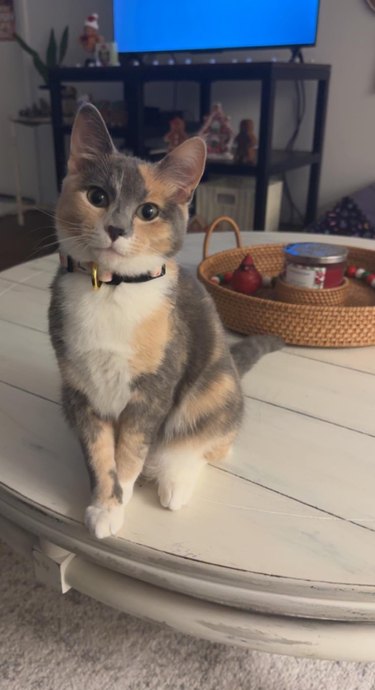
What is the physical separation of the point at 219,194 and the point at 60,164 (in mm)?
857

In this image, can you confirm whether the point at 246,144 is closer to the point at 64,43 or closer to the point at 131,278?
the point at 64,43

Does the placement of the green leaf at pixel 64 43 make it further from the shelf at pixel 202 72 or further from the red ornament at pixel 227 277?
the red ornament at pixel 227 277

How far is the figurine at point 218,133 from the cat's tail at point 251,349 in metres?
1.67

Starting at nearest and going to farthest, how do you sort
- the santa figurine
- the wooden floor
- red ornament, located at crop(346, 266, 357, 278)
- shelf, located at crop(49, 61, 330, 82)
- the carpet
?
the carpet < red ornament, located at crop(346, 266, 357, 278) < shelf, located at crop(49, 61, 330, 82) < the wooden floor < the santa figurine

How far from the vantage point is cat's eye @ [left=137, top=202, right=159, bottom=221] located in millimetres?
605

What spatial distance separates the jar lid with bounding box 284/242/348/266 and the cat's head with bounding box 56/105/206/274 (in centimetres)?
46

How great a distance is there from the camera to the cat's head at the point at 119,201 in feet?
1.93

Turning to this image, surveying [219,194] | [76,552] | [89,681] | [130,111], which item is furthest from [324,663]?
[130,111]

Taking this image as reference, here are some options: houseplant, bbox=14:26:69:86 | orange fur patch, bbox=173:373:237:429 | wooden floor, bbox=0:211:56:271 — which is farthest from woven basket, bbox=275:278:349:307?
houseplant, bbox=14:26:69:86

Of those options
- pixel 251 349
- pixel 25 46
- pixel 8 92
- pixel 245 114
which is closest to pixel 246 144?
pixel 245 114

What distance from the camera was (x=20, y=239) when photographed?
301 cm

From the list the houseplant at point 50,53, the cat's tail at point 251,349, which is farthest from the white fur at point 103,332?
the houseplant at point 50,53

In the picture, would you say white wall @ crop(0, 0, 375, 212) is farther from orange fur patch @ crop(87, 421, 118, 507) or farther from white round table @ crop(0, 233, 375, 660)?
orange fur patch @ crop(87, 421, 118, 507)

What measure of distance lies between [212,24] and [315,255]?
1.88 meters
